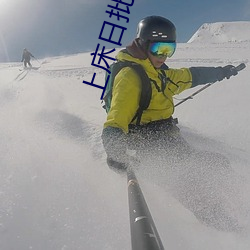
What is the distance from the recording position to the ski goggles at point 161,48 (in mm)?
3238

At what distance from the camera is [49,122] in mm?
6555

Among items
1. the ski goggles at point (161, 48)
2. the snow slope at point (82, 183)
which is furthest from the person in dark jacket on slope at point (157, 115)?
the snow slope at point (82, 183)

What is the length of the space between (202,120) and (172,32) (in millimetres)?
3744

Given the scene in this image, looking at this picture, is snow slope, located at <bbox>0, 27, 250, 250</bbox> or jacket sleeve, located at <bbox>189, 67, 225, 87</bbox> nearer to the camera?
snow slope, located at <bbox>0, 27, 250, 250</bbox>

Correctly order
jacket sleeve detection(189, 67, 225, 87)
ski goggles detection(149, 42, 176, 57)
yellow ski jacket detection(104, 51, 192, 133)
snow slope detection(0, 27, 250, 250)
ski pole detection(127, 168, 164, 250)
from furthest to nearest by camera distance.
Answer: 1. jacket sleeve detection(189, 67, 225, 87)
2. ski goggles detection(149, 42, 176, 57)
3. yellow ski jacket detection(104, 51, 192, 133)
4. snow slope detection(0, 27, 250, 250)
5. ski pole detection(127, 168, 164, 250)

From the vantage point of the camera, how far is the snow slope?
2.36 metres

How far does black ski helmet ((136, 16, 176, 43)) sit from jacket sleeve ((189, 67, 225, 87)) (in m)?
0.79

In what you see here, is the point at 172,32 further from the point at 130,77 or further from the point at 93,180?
the point at 93,180

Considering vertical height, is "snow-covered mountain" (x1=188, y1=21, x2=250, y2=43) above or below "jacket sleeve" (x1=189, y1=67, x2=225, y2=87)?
above

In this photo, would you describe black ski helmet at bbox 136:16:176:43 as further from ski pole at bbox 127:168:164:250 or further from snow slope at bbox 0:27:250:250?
ski pole at bbox 127:168:164:250

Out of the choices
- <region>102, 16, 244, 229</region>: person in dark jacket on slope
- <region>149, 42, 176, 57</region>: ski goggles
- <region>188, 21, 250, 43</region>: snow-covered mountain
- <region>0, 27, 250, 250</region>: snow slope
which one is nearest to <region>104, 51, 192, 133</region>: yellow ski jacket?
<region>102, 16, 244, 229</region>: person in dark jacket on slope

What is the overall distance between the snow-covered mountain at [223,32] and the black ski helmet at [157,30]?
86538 millimetres

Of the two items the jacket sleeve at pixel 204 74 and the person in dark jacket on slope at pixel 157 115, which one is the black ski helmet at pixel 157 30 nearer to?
the person in dark jacket on slope at pixel 157 115

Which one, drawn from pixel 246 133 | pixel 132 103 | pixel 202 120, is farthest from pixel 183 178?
pixel 202 120
